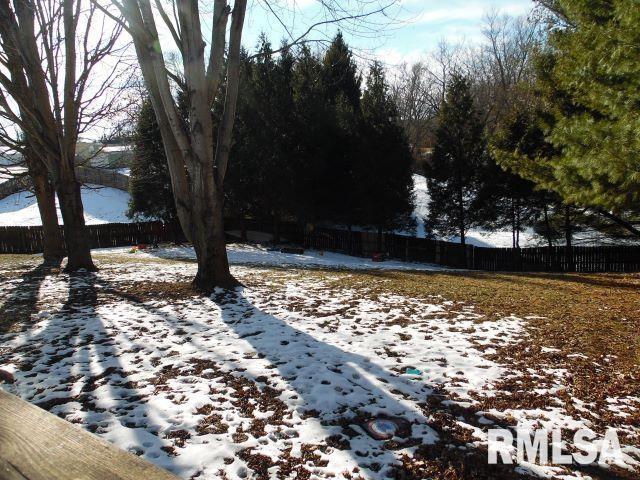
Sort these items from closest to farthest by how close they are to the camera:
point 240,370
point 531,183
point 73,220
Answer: point 240,370, point 73,220, point 531,183

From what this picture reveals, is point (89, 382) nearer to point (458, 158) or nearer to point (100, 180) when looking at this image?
point (458, 158)

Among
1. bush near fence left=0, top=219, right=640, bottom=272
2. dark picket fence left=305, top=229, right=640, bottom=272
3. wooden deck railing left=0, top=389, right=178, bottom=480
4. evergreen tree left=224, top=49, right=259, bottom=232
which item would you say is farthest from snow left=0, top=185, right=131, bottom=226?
wooden deck railing left=0, top=389, right=178, bottom=480

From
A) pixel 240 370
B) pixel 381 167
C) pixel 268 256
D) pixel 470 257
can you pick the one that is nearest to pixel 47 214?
pixel 268 256

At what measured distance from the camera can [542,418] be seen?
3.36 m

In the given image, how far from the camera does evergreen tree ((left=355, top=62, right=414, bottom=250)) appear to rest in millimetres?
20297

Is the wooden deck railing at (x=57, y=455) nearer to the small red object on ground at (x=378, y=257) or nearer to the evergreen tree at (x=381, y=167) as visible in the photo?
the small red object on ground at (x=378, y=257)

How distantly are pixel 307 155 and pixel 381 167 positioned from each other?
3.88 metres

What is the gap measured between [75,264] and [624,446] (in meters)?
11.0

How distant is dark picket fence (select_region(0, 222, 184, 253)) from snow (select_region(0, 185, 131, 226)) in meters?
6.92

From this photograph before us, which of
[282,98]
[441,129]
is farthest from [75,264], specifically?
[441,129]

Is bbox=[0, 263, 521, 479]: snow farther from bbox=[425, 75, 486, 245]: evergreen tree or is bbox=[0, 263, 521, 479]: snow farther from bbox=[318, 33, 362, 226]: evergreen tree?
bbox=[318, 33, 362, 226]: evergreen tree

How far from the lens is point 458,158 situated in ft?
65.7

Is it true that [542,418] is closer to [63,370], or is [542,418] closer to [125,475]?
[125,475]

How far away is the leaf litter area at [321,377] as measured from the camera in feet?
9.46
